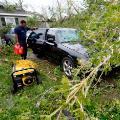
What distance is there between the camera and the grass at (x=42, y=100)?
5301 millimetres

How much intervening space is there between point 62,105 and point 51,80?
6452 millimetres

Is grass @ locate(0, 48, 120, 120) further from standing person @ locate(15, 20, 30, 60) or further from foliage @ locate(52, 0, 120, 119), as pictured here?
standing person @ locate(15, 20, 30, 60)

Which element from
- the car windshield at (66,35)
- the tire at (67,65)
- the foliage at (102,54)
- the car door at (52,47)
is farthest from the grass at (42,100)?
the foliage at (102,54)

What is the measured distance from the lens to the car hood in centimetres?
794

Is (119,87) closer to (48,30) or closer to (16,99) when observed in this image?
(16,99)

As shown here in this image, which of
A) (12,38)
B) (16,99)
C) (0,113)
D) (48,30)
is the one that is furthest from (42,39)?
(12,38)

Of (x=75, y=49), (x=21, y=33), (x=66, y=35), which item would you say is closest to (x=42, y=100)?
(x=75, y=49)

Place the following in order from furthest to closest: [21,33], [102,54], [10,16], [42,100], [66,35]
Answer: [10,16]
[21,33]
[66,35]
[42,100]
[102,54]

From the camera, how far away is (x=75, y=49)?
27.7 feet

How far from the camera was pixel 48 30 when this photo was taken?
35.3 ft

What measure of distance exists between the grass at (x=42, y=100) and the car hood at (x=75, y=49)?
Answer: 89 centimetres

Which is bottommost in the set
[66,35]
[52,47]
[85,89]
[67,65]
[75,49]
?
[67,65]

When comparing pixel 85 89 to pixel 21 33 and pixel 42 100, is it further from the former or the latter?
pixel 21 33

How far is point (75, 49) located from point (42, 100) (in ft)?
11.7
